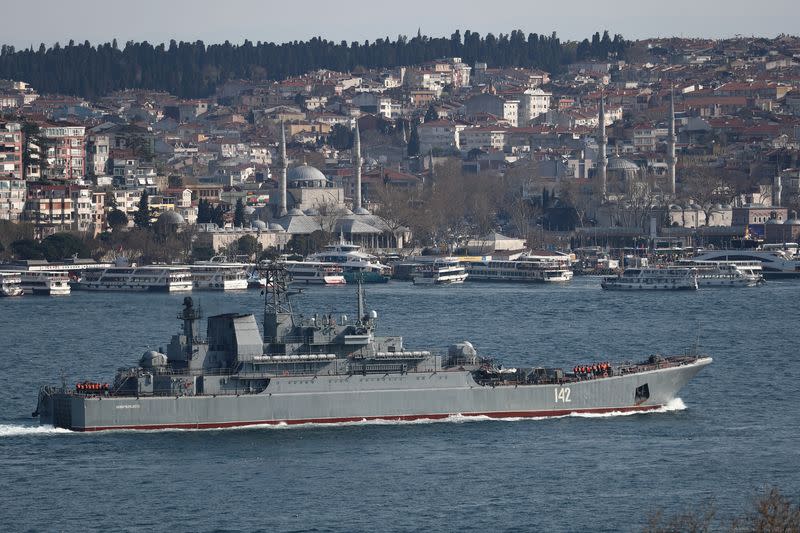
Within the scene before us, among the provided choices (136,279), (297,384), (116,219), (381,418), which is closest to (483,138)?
(116,219)

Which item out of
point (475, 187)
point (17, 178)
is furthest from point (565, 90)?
point (17, 178)

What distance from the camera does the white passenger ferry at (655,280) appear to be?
8619 centimetres

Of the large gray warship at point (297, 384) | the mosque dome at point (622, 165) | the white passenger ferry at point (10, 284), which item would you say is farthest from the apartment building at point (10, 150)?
the large gray warship at point (297, 384)

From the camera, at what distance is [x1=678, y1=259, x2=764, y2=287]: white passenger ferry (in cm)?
8862

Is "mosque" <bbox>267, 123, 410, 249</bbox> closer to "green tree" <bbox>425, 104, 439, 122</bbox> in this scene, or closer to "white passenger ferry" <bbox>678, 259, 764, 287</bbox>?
"white passenger ferry" <bbox>678, 259, 764, 287</bbox>

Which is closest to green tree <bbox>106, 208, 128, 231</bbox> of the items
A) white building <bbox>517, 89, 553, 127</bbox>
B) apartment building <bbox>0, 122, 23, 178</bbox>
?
apartment building <bbox>0, 122, 23, 178</bbox>

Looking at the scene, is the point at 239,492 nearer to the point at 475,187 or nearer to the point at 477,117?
the point at 475,187

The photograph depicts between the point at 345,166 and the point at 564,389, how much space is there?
375ft

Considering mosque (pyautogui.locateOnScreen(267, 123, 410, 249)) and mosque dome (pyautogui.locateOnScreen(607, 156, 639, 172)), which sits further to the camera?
mosque dome (pyautogui.locateOnScreen(607, 156, 639, 172))

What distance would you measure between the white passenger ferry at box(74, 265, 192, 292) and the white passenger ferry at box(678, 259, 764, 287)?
23.8 metres

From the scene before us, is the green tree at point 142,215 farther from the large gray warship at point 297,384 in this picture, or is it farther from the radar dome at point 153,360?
the radar dome at point 153,360

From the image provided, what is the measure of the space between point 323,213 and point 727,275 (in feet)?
117

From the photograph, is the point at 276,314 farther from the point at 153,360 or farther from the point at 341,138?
the point at 341,138

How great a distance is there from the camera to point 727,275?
293 ft
